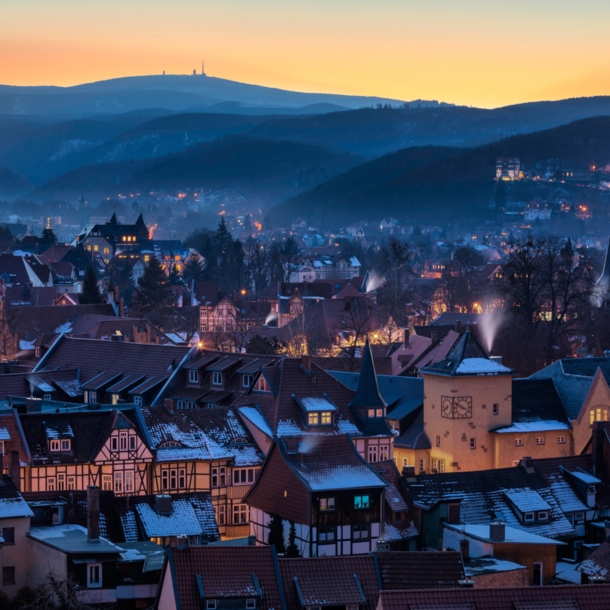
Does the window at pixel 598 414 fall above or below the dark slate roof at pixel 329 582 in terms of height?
below

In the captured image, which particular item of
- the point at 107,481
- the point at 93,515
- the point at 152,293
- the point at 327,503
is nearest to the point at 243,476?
the point at 107,481

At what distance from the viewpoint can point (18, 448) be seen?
55781 millimetres

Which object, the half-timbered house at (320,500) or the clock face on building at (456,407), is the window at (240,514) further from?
the clock face on building at (456,407)

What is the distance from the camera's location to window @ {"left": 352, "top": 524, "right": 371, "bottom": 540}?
2010 inches

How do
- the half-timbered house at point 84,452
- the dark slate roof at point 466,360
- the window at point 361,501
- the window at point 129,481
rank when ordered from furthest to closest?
the dark slate roof at point 466,360 → the window at point 129,481 → the half-timbered house at point 84,452 → the window at point 361,501

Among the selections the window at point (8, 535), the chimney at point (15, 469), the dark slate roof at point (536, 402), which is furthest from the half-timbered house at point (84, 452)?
the dark slate roof at point (536, 402)

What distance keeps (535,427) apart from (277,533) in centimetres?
1933

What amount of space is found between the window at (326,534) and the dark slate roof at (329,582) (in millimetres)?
8521

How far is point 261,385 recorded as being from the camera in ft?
204

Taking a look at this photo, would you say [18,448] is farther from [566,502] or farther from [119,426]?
[566,502]

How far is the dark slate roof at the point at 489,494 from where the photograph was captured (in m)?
53.8

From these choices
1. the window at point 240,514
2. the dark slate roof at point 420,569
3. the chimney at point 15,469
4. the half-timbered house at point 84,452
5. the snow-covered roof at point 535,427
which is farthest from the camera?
the snow-covered roof at point 535,427

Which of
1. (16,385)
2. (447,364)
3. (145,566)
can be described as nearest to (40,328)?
(16,385)

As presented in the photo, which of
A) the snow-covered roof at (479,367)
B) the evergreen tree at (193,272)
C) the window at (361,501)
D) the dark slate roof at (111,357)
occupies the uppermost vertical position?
the snow-covered roof at (479,367)
